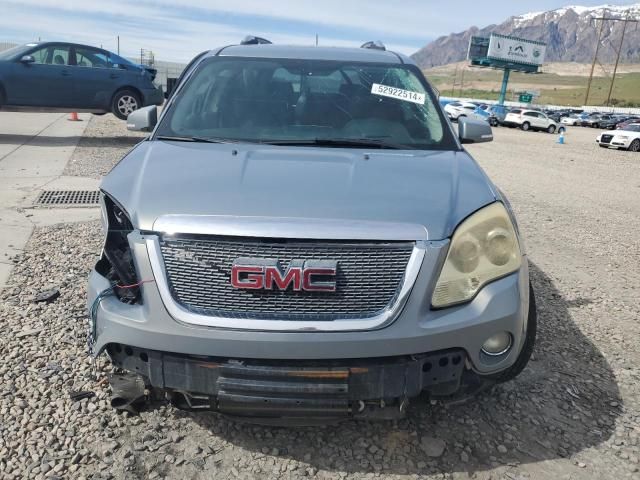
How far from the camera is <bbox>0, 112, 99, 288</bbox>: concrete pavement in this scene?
5438 millimetres

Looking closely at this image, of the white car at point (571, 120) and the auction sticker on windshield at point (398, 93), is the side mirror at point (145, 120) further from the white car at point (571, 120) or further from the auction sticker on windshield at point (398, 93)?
the white car at point (571, 120)

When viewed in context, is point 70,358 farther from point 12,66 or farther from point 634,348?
point 12,66

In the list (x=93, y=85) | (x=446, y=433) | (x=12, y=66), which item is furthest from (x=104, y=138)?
(x=446, y=433)

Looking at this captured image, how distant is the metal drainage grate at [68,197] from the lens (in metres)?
6.67

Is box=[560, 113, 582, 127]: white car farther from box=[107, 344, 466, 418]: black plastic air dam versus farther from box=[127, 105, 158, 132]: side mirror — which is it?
box=[107, 344, 466, 418]: black plastic air dam

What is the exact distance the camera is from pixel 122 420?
270cm

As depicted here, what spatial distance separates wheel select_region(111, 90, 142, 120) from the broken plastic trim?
11047 millimetres

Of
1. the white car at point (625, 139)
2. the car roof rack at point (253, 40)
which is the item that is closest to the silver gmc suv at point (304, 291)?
the car roof rack at point (253, 40)

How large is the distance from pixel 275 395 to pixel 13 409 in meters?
1.46

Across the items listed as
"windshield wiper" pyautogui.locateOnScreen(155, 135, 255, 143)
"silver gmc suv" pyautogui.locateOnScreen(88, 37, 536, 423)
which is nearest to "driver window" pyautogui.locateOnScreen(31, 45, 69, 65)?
"windshield wiper" pyautogui.locateOnScreen(155, 135, 255, 143)

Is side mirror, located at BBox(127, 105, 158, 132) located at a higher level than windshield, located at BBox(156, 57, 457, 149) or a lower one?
lower

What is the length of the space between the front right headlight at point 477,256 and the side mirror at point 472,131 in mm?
1611

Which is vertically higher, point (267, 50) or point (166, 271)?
point (267, 50)

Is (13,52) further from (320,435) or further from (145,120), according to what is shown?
(320,435)
